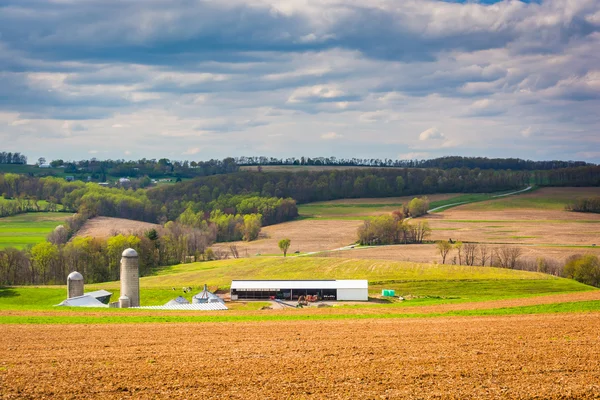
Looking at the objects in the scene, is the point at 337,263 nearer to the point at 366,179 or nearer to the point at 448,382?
the point at 448,382

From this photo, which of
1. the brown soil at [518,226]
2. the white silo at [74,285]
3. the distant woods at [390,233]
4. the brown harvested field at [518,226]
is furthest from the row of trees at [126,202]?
the white silo at [74,285]

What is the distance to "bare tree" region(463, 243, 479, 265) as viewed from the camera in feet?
314

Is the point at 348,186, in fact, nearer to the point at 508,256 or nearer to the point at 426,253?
the point at 426,253

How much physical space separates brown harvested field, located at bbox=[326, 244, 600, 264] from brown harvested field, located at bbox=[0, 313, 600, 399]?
6465 cm

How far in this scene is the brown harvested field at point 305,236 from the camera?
→ 4764 inches

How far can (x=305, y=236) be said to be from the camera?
135375 millimetres

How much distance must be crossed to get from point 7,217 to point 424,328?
451 feet

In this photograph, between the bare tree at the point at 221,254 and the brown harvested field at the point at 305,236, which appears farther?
the brown harvested field at the point at 305,236

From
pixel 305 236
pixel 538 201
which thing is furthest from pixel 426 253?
pixel 538 201

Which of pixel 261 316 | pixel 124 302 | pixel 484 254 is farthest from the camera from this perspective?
pixel 484 254

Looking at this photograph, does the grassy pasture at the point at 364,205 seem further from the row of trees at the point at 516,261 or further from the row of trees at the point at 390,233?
the row of trees at the point at 516,261

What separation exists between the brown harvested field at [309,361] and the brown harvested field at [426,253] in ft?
212

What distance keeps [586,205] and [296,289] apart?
97.9 meters

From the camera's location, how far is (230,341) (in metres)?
28.4
